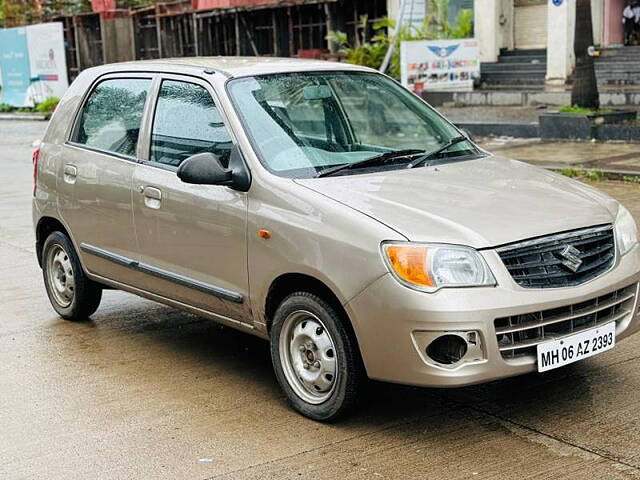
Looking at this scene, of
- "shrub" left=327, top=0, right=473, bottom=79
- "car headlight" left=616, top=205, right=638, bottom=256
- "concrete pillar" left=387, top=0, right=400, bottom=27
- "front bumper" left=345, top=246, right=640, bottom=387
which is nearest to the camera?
"front bumper" left=345, top=246, right=640, bottom=387

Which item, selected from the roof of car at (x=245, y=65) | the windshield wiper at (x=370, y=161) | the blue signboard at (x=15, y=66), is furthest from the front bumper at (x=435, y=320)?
the blue signboard at (x=15, y=66)

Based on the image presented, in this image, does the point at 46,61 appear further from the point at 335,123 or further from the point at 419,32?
the point at 335,123

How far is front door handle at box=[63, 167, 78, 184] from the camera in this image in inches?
Result: 256

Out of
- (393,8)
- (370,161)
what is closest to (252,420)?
(370,161)

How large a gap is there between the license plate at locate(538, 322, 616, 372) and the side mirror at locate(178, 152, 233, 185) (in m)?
1.81

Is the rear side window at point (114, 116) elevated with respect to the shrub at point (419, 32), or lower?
lower

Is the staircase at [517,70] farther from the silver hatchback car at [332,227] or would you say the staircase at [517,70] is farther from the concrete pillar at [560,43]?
the silver hatchback car at [332,227]

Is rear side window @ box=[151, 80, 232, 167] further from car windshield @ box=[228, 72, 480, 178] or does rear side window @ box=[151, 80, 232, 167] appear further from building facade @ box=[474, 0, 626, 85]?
building facade @ box=[474, 0, 626, 85]

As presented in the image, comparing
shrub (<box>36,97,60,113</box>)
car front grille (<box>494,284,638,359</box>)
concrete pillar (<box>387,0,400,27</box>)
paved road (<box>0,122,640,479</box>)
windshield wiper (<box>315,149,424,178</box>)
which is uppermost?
concrete pillar (<box>387,0,400,27</box>)

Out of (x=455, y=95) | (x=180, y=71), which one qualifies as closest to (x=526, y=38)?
(x=455, y=95)

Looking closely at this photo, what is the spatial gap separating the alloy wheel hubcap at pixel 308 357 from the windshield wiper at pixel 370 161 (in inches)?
30.2

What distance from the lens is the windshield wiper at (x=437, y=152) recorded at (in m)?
5.39

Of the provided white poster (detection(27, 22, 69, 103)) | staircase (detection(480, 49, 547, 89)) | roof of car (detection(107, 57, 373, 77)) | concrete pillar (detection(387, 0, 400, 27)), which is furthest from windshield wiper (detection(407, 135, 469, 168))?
white poster (detection(27, 22, 69, 103))

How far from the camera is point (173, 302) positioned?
584cm
